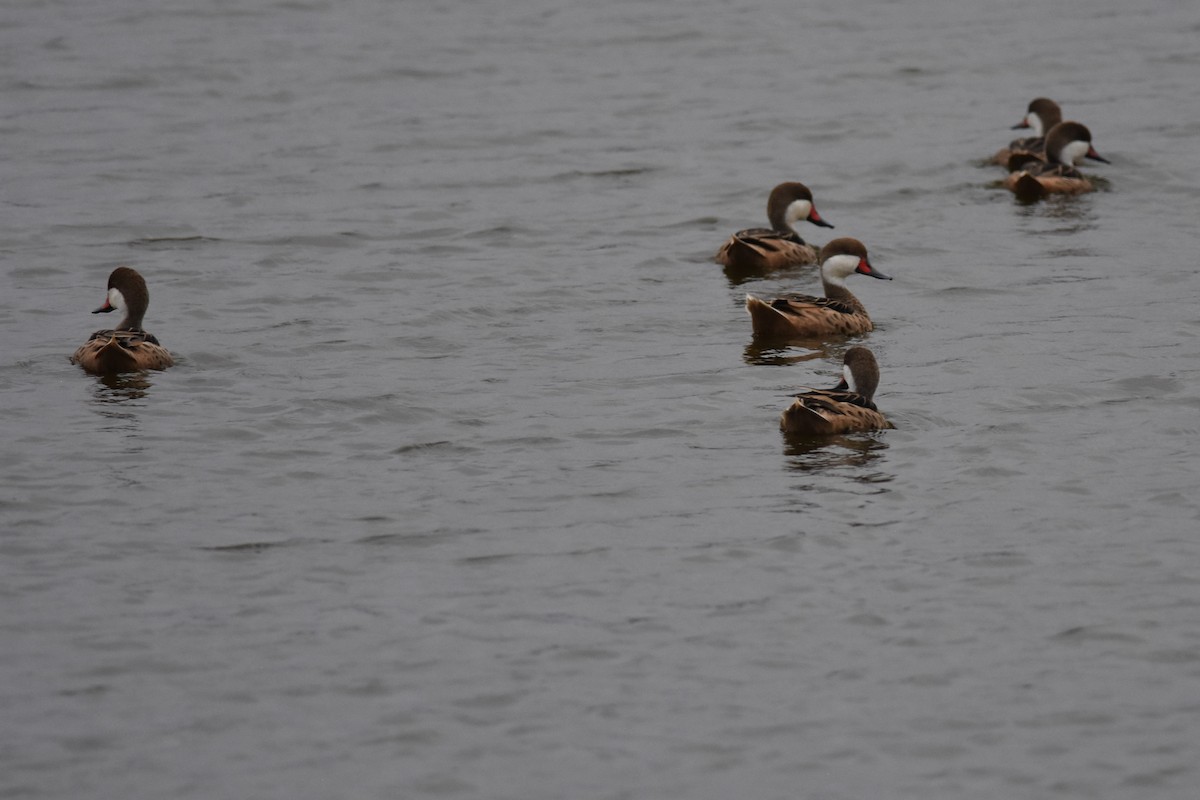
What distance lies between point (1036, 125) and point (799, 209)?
4.68 m

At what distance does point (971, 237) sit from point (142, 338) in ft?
26.1

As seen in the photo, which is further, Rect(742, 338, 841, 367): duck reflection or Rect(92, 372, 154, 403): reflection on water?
Rect(742, 338, 841, 367): duck reflection

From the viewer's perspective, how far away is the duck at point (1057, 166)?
17.9 m

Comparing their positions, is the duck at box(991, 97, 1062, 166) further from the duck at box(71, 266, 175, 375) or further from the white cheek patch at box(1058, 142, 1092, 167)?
the duck at box(71, 266, 175, 375)

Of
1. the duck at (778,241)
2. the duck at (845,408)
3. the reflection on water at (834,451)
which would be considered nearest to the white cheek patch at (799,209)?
the duck at (778,241)

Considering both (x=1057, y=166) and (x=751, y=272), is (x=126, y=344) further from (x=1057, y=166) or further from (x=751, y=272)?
Answer: (x=1057, y=166)

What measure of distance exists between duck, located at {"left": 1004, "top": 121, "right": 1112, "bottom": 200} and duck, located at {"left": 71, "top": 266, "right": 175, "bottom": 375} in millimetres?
9073

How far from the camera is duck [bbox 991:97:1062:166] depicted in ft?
63.2

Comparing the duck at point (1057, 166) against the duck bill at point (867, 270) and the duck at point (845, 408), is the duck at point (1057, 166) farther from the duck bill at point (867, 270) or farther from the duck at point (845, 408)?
the duck at point (845, 408)

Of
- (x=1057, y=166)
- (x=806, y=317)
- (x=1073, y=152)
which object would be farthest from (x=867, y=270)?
(x=1073, y=152)

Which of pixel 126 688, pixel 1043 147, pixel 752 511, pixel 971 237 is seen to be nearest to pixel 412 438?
pixel 752 511

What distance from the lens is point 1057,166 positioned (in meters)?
18.3

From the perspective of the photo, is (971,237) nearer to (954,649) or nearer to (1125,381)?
(1125,381)

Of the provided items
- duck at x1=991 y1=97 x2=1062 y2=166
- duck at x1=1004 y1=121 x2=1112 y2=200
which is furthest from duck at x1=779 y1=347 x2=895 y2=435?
duck at x1=991 y1=97 x2=1062 y2=166
